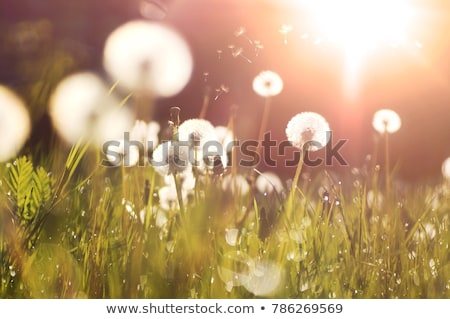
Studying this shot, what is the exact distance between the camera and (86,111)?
4.91 feet

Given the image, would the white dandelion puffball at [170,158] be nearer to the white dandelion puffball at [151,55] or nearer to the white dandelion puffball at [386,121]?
the white dandelion puffball at [151,55]

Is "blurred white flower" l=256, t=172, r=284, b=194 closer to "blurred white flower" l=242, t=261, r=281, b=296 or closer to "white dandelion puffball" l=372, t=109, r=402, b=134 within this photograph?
"blurred white flower" l=242, t=261, r=281, b=296

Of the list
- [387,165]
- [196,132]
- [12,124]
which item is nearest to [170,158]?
[196,132]

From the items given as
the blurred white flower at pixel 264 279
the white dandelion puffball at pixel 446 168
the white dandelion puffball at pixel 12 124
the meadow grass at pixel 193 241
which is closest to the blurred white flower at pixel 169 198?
the meadow grass at pixel 193 241

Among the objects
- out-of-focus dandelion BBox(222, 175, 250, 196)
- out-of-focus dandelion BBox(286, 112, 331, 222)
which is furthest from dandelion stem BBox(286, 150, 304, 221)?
out-of-focus dandelion BBox(222, 175, 250, 196)

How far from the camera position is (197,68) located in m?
1.56

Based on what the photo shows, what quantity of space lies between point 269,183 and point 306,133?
0.53 feet

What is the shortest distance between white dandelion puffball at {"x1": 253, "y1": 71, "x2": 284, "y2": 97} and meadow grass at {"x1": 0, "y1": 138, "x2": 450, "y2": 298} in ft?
0.86

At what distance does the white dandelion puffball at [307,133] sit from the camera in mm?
1503

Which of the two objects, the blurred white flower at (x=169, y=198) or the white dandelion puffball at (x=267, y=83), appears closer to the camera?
the blurred white flower at (x=169, y=198)

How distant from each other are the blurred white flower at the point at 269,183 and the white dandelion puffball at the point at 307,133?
0.10 m

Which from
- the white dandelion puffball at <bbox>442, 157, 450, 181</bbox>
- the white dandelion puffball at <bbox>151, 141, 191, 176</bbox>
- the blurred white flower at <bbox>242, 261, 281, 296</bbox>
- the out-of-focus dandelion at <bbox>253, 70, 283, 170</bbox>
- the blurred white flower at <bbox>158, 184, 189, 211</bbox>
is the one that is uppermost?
the out-of-focus dandelion at <bbox>253, 70, 283, 170</bbox>

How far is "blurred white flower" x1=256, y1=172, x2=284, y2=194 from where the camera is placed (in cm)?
148
